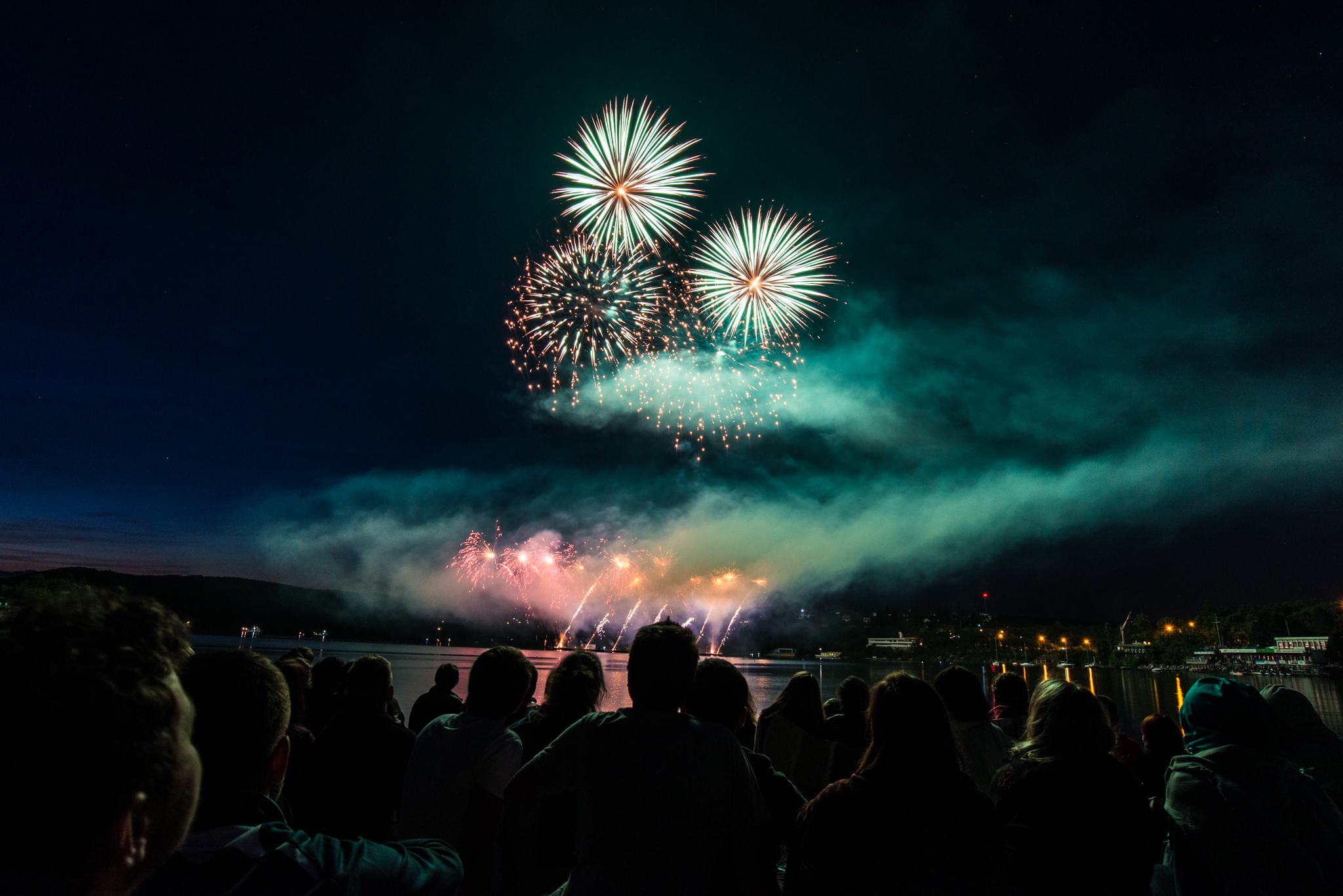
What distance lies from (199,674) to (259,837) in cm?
52

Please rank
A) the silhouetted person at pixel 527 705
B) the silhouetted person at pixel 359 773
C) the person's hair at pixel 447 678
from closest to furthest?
the silhouetted person at pixel 359 773, the silhouetted person at pixel 527 705, the person's hair at pixel 447 678

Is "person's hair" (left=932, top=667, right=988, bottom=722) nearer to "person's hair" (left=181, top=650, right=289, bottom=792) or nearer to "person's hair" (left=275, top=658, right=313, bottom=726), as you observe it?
"person's hair" (left=181, top=650, right=289, bottom=792)

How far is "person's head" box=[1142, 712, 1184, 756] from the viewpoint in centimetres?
570

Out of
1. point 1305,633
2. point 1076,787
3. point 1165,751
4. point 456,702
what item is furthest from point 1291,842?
point 1305,633

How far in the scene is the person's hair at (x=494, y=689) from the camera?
13.7ft

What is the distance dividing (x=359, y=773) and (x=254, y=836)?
9.04ft

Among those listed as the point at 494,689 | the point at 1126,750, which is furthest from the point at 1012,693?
the point at 494,689

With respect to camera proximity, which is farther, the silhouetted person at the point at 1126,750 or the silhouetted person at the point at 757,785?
the silhouetted person at the point at 1126,750

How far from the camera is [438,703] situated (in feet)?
21.5

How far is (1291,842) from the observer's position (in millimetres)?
3023

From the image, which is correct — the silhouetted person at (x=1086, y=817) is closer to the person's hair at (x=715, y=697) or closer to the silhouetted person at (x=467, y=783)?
the person's hair at (x=715, y=697)

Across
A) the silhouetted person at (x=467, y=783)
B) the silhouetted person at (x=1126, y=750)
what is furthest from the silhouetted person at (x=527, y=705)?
the silhouetted person at (x=1126, y=750)

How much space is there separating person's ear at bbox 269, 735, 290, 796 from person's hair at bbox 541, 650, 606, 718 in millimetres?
2771

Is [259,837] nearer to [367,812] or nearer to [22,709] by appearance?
[22,709]
